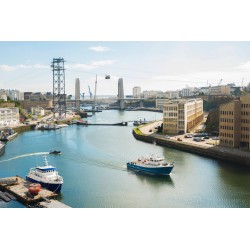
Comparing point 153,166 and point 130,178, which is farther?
point 153,166

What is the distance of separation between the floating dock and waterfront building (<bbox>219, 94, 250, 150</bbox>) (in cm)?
359

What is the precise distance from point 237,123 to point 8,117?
8.22m

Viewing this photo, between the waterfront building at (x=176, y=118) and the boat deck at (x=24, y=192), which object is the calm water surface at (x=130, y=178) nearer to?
the boat deck at (x=24, y=192)

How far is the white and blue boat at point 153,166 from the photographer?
5371 mm

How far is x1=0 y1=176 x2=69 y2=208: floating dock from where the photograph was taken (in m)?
4.05

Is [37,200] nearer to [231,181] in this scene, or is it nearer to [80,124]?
[231,181]

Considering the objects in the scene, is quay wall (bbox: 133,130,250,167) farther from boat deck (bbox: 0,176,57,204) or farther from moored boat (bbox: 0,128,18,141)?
moored boat (bbox: 0,128,18,141)

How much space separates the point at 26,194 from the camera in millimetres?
4273

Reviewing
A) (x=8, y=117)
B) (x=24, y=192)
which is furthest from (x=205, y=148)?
(x=8, y=117)

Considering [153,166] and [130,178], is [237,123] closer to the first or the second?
[153,166]

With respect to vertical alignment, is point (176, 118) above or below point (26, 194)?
above

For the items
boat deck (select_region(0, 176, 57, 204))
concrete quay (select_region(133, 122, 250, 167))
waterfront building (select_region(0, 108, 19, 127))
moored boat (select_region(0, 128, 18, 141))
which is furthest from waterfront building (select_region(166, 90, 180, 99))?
boat deck (select_region(0, 176, 57, 204))

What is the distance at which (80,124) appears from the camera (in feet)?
45.7

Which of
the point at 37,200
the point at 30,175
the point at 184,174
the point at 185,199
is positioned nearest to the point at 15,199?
the point at 37,200
